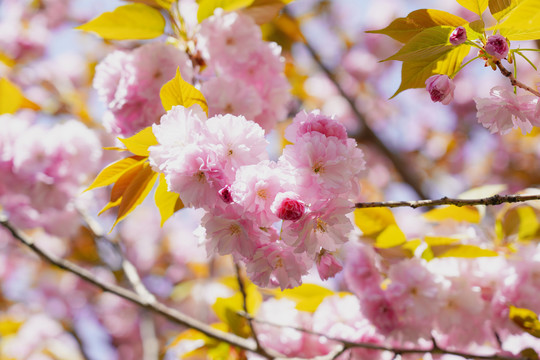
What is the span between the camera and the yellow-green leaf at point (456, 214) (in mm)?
1245

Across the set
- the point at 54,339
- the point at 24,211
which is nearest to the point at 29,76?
Answer: the point at 24,211

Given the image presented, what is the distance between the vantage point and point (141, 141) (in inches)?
32.8

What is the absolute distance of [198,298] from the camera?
10.2ft

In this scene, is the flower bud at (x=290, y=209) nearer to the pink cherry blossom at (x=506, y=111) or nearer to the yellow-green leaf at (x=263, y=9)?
the pink cherry blossom at (x=506, y=111)

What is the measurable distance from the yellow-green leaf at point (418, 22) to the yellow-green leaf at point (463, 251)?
20.1 inches

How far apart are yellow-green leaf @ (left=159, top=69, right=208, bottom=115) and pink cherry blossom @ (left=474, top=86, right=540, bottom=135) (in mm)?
497

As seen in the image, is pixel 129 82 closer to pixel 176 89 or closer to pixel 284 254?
pixel 176 89

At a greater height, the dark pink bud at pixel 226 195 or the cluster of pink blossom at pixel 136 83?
the dark pink bud at pixel 226 195

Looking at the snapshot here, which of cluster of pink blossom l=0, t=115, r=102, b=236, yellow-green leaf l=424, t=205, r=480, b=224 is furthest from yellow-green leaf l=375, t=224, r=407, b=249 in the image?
cluster of pink blossom l=0, t=115, r=102, b=236

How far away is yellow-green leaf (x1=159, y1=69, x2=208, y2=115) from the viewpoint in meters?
0.83

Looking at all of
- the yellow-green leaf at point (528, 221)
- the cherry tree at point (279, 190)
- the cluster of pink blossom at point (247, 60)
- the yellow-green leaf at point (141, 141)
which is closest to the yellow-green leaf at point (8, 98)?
the cherry tree at point (279, 190)

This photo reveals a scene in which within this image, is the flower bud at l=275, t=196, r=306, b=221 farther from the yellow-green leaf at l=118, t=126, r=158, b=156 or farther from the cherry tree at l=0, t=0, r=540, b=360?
A: the yellow-green leaf at l=118, t=126, r=158, b=156

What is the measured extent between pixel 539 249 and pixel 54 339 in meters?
3.08

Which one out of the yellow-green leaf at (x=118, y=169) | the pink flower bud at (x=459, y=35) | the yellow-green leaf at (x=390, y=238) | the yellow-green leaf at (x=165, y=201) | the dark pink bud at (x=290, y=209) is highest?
the pink flower bud at (x=459, y=35)
